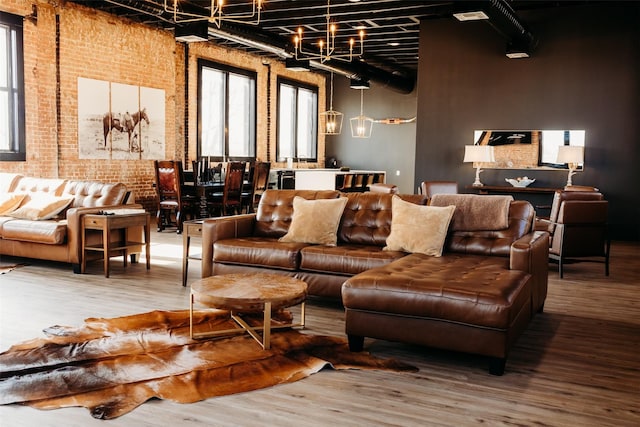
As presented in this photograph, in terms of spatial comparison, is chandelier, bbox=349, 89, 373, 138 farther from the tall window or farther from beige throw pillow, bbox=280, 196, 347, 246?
beige throw pillow, bbox=280, 196, 347, 246

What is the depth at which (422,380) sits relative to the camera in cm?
327

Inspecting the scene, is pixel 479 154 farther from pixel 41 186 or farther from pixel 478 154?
pixel 41 186

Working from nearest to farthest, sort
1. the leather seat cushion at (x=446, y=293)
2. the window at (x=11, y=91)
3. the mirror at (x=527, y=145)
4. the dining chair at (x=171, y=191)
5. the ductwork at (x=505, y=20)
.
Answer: the leather seat cushion at (x=446, y=293) < the ductwork at (x=505, y=20) < the window at (x=11, y=91) < the dining chair at (x=171, y=191) < the mirror at (x=527, y=145)

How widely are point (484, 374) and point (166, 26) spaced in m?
9.45

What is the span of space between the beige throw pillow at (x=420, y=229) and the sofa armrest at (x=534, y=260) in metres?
0.62

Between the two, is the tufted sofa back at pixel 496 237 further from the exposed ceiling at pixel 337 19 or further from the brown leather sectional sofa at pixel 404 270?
the exposed ceiling at pixel 337 19

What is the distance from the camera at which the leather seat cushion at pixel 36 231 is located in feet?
19.8

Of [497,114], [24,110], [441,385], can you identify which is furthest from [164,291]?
[497,114]

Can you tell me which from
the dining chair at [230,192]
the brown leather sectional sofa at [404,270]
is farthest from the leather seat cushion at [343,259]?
the dining chair at [230,192]

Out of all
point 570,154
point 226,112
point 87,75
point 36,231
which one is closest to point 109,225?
point 36,231

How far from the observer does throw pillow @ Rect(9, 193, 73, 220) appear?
642 centimetres

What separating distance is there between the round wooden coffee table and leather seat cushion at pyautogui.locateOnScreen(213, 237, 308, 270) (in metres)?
0.68

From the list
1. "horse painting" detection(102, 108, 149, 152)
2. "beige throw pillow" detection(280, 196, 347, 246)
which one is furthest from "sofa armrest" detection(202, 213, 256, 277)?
"horse painting" detection(102, 108, 149, 152)

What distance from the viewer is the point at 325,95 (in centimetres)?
1672
